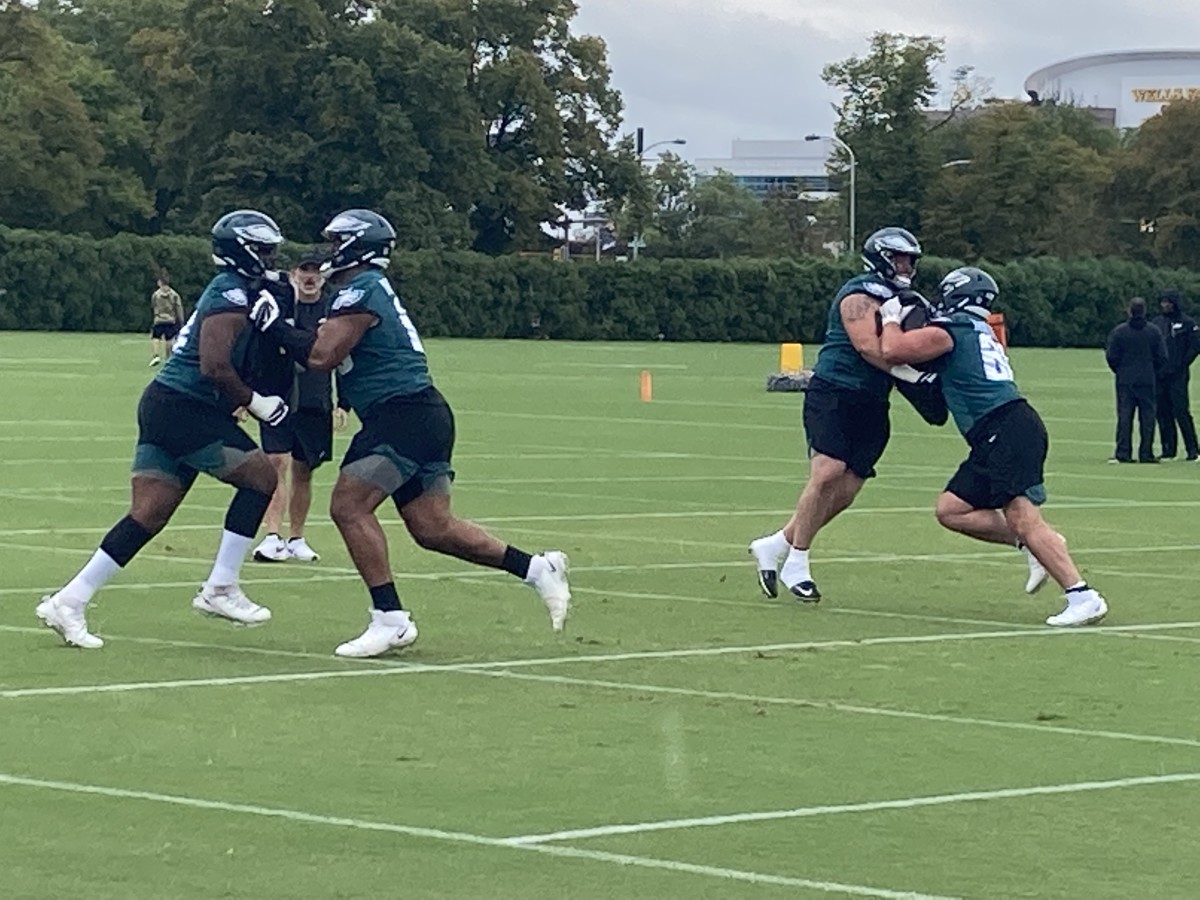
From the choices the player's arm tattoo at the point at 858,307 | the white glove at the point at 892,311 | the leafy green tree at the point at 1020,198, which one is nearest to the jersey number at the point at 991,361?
the white glove at the point at 892,311

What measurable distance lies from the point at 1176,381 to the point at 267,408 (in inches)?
698

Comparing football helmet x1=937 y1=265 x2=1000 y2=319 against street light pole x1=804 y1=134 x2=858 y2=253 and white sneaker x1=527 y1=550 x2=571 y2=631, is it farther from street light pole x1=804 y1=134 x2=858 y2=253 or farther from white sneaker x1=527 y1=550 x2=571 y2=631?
street light pole x1=804 y1=134 x2=858 y2=253

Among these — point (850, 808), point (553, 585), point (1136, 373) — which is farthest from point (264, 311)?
point (1136, 373)

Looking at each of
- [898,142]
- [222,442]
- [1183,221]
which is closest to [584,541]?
[222,442]

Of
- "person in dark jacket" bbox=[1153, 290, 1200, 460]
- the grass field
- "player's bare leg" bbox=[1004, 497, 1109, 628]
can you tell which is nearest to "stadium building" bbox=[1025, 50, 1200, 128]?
"person in dark jacket" bbox=[1153, 290, 1200, 460]

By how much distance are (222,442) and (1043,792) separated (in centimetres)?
461

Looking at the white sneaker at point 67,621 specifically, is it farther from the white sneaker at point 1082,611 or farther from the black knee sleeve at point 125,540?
the white sneaker at point 1082,611

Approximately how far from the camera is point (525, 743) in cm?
895

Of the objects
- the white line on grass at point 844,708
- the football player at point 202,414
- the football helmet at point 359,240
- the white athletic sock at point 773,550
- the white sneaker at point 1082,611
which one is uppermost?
the football helmet at point 359,240

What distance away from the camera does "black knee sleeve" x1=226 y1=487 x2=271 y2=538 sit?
11.6 m

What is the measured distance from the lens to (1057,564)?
12.5 metres

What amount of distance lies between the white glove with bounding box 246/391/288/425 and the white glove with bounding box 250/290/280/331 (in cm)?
31

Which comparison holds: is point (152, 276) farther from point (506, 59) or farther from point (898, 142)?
point (898, 142)

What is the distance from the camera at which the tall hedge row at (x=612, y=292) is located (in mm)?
71188
